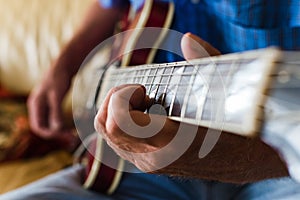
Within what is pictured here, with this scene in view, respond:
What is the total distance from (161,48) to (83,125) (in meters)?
0.20

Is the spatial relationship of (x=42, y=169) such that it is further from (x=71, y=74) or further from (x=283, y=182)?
(x=283, y=182)

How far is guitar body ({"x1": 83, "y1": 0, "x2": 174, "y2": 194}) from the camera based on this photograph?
2.37 feet

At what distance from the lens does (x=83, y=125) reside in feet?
2.66

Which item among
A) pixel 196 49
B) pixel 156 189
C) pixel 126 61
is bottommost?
pixel 156 189

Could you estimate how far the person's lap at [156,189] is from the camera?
618 mm

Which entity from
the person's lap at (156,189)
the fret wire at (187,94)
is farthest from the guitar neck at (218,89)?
the person's lap at (156,189)

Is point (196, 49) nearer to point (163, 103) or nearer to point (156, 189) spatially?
point (163, 103)

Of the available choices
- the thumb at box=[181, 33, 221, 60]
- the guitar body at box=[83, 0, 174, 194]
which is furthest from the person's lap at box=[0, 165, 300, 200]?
the thumb at box=[181, 33, 221, 60]

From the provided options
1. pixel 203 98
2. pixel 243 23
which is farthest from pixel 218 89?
pixel 243 23

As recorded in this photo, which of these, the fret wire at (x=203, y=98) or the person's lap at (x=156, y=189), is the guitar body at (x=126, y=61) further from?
the fret wire at (x=203, y=98)

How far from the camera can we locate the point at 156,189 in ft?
2.30

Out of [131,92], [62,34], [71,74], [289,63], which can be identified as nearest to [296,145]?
[289,63]

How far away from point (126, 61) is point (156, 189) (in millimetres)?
195

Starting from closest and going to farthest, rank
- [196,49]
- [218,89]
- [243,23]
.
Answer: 1. [218,89]
2. [196,49]
3. [243,23]
